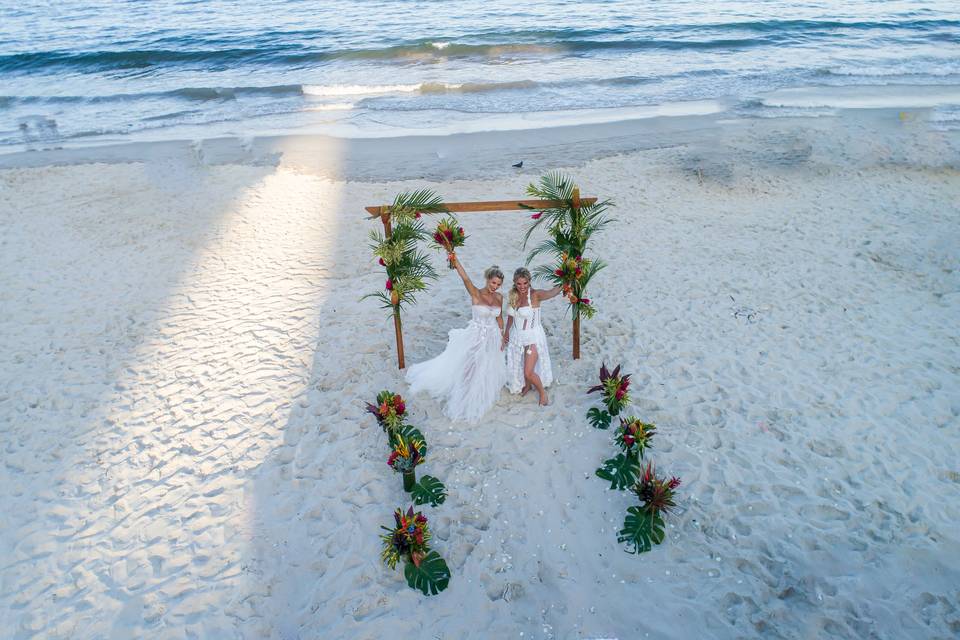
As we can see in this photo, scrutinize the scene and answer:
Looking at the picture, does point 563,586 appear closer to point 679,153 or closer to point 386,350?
point 386,350

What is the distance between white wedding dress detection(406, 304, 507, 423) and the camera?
313 inches

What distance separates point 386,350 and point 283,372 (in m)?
1.53

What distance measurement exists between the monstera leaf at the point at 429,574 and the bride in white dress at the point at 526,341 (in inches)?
107

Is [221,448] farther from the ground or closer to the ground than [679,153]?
closer to the ground

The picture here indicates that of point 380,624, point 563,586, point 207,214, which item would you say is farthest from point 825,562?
point 207,214

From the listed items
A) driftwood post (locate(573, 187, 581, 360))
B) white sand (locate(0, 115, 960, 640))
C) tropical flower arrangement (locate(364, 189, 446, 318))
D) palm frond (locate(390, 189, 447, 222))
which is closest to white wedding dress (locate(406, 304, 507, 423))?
white sand (locate(0, 115, 960, 640))

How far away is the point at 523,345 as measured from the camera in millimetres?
8016

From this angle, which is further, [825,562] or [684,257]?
[684,257]

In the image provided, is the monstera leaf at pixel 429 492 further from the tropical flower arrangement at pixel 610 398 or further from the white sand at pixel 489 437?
the tropical flower arrangement at pixel 610 398

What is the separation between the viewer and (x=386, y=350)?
368 inches

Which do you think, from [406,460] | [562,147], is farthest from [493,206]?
[562,147]

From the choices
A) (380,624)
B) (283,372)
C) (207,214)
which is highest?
(207,214)

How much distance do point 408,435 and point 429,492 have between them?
957mm

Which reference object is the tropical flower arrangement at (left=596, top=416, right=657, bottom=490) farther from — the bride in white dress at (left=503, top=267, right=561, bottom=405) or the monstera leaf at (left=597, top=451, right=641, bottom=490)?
the bride in white dress at (left=503, top=267, right=561, bottom=405)
